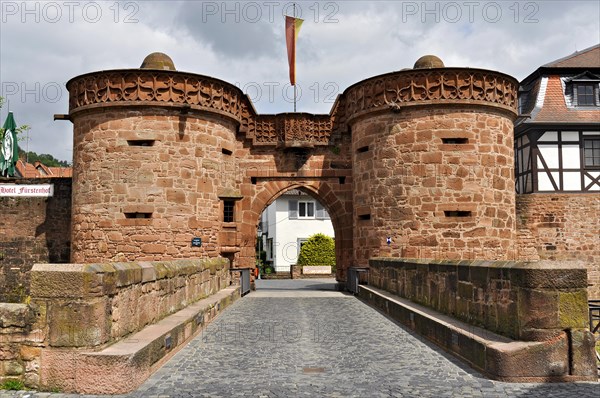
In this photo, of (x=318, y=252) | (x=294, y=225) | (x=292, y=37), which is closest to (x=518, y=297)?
(x=292, y=37)

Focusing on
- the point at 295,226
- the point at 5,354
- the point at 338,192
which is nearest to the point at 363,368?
the point at 5,354

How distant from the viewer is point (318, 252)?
3716 cm

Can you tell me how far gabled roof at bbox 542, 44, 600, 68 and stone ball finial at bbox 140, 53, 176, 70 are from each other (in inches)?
551

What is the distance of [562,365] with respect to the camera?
5.57m

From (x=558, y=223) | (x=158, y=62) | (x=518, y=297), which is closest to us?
(x=518, y=297)

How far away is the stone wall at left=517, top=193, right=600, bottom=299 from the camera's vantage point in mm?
21156

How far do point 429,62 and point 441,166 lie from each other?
148 inches

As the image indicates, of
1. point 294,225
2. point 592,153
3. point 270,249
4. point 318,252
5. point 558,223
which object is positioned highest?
point 592,153

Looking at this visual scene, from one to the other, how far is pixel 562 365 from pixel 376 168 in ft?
42.3

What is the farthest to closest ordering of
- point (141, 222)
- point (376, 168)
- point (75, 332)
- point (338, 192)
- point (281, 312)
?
point (338, 192) → point (376, 168) → point (141, 222) → point (281, 312) → point (75, 332)

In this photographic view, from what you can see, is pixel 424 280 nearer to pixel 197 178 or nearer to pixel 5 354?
pixel 5 354

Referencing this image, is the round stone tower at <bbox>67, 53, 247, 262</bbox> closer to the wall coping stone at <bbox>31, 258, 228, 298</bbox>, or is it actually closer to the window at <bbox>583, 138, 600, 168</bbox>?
the wall coping stone at <bbox>31, 258, 228, 298</bbox>

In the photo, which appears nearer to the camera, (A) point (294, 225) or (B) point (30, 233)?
(B) point (30, 233)

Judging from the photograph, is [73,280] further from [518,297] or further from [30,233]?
[30,233]
